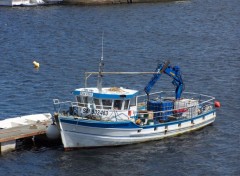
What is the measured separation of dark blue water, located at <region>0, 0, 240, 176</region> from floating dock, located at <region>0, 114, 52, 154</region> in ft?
3.08

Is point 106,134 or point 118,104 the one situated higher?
point 118,104

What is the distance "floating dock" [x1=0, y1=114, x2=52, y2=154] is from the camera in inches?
2156

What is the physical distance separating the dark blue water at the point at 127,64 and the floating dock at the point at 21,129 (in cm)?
94

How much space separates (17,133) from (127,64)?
1363 inches

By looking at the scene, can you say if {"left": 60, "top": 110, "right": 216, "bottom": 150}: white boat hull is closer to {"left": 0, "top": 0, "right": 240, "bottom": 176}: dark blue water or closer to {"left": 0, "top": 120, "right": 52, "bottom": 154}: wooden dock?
{"left": 0, "top": 0, "right": 240, "bottom": 176}: dark blue water

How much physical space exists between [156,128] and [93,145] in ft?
18.0

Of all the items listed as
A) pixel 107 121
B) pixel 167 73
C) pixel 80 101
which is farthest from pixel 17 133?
pixel 167 73

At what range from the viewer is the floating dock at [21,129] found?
180ft

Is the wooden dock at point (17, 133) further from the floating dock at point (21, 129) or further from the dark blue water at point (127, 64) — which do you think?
the dark blue water at point (127, 64)

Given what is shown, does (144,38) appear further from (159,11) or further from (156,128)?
(156,128)

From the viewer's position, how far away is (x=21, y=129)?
57125 millimetres

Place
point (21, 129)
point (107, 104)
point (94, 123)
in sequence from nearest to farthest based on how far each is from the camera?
point (94, 123)
point (107, 104)
point (21, 129)

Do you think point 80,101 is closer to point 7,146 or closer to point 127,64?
point 7,146

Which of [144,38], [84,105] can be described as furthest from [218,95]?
[144,38]
